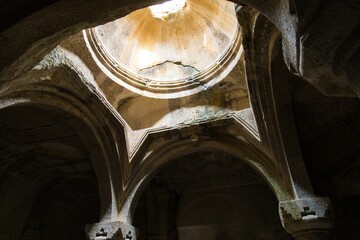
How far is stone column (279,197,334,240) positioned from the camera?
13.8 feet

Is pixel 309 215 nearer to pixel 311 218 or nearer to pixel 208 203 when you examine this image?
pixel 311 218

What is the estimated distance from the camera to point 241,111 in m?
5.27

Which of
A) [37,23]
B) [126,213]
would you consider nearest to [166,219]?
[126,213]

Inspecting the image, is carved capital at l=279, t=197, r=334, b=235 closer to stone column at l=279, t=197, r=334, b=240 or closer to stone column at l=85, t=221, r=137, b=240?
stone column at l=279, t=197, r=334, b=240

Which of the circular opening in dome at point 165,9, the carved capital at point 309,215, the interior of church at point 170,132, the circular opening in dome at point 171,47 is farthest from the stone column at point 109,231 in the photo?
the circular opening in dome at point 165,9

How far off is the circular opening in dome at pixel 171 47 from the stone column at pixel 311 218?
226 centimetres

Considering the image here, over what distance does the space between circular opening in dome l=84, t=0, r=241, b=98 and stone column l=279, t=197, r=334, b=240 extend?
7.41ft

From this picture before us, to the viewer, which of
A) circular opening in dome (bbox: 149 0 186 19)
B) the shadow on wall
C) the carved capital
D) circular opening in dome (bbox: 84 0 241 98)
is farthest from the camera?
the shadow on wall

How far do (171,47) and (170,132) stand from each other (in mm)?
1797

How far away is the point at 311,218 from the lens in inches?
165

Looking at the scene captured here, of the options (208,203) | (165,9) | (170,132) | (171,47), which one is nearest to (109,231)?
(170,132)

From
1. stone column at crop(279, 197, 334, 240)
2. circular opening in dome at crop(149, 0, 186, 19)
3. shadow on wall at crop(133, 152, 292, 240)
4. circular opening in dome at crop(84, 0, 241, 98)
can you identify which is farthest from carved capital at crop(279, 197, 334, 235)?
circular opening in dome at crop(149, 0, 186, 19)

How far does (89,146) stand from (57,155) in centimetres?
167

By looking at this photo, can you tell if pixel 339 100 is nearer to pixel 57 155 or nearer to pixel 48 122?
pixel 48 122
